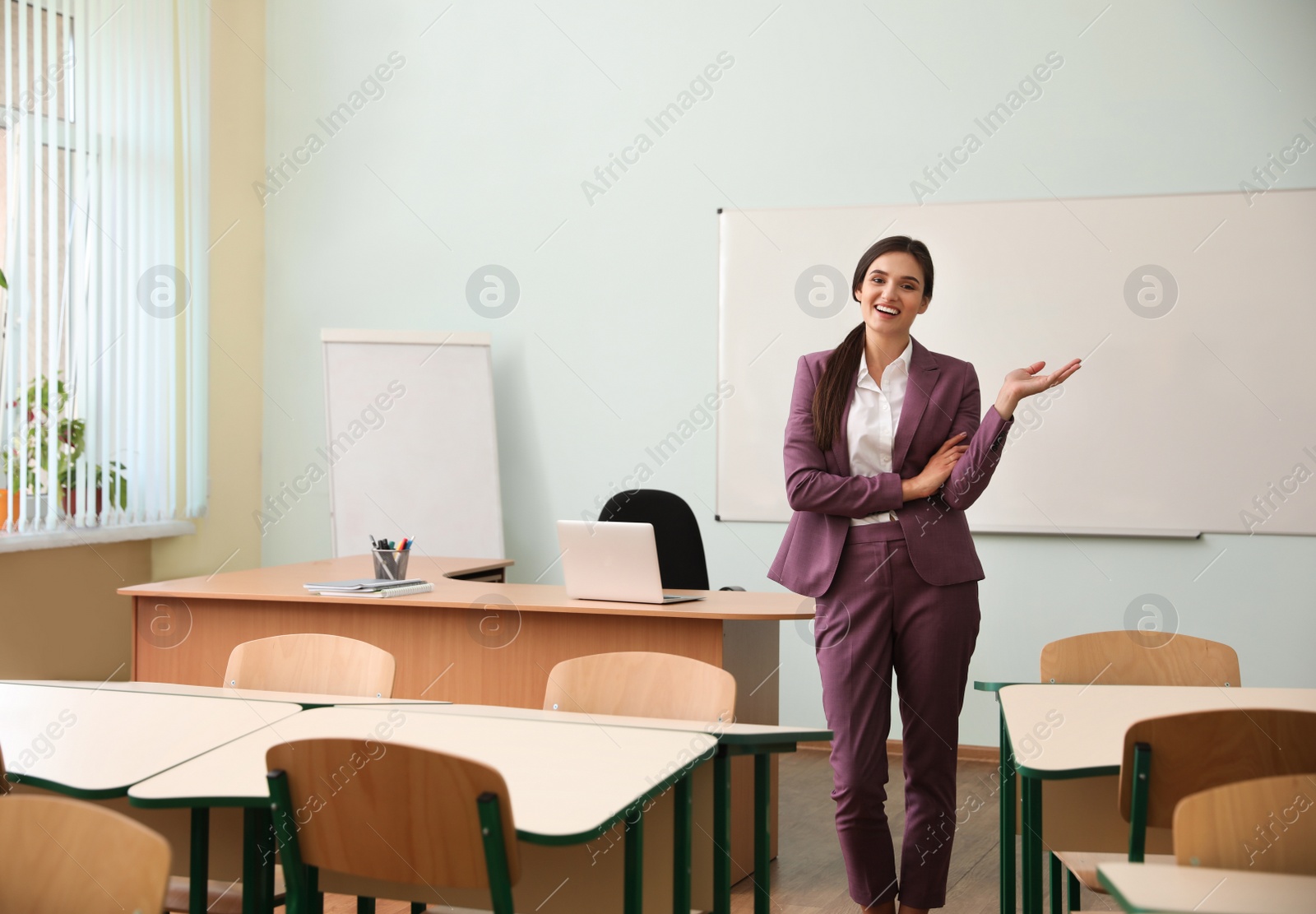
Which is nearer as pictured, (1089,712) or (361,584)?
(1089,712)

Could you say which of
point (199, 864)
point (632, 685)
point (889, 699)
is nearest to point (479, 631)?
point (632, 685)

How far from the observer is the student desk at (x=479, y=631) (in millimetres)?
2893

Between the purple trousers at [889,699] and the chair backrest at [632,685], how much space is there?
1.35 feet

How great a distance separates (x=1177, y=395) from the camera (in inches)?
164

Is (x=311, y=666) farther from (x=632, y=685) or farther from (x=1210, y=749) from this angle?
(x=1210, y=749)

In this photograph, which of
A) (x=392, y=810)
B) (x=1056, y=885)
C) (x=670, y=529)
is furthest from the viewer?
(x=670, y=529)

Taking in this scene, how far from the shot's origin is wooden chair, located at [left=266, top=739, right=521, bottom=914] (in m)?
1.34

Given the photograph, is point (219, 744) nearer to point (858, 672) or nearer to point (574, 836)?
point (574, 836)

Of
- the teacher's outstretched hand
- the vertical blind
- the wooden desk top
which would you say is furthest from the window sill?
the teacher's outstretched hand

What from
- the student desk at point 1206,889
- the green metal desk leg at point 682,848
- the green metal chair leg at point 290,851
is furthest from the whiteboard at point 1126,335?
the green metal chair leg at point 290,851

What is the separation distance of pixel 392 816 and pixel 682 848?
0.48 metres

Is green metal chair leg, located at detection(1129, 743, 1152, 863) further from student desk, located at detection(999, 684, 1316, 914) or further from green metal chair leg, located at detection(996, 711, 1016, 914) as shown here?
green metal chair leg, located at detection(996, 711, 1016, 914)

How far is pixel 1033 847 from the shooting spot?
70.7 inches

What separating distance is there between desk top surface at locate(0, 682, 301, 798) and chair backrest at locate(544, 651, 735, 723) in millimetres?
519
